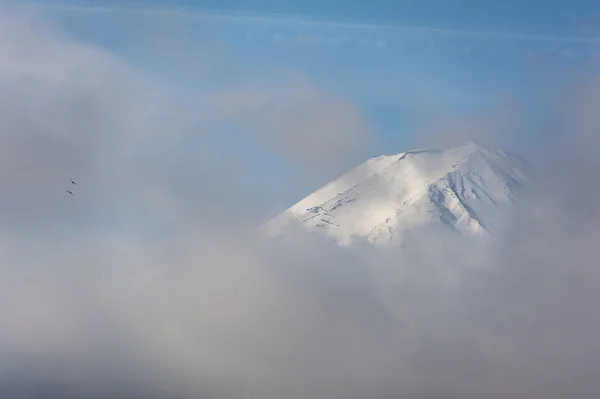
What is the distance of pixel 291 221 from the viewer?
19575 centimetres

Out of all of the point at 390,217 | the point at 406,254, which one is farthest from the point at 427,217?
the point at 406,254

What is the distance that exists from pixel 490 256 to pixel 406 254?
21744 millimetres

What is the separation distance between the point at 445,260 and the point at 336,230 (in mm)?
35696

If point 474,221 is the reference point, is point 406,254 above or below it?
below

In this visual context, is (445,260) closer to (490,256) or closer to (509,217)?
(490,256)

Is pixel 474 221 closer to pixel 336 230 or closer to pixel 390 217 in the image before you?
pixel 390 217

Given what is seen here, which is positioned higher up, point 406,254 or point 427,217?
point 427,217

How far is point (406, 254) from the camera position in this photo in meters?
177

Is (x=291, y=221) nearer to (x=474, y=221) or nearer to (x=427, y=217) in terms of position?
(x=427, y=217)

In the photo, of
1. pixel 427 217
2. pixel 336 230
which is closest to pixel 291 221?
pixel 336 230

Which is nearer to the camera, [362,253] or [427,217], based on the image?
[362,253]

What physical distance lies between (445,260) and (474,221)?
29.1m

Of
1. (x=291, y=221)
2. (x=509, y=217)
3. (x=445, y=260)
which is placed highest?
(x=509, y=217)

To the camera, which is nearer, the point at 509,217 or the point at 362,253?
the point at 362,253
